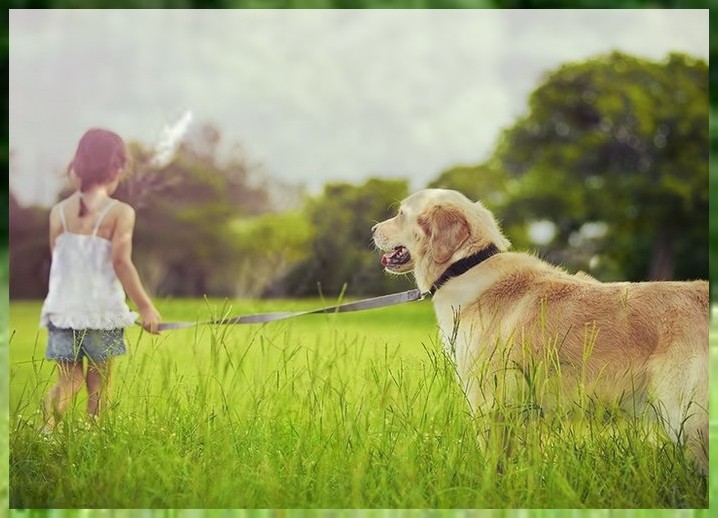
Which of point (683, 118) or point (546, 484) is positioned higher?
point (683, 118)

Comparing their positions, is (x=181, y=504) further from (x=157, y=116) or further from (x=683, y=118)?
(x=683, y=118)

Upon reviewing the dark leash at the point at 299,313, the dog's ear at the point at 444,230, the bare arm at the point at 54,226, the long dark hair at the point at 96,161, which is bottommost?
the dark leash at the point at 299,313

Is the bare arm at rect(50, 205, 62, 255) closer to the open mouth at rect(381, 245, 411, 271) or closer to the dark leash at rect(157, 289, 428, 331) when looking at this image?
the dark leash at rect(157, 289, 428, 331)

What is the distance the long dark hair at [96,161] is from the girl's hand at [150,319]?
26 centimetres

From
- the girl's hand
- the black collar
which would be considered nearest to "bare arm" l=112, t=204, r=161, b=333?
the girl's hand

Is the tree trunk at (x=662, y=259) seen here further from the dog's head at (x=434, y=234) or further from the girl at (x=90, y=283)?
the girl at (x=90, y=283)

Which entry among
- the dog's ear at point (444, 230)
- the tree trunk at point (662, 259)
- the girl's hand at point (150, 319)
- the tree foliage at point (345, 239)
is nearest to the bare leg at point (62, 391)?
the girl's hand at point (150, 319)

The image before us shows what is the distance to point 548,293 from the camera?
2.02m

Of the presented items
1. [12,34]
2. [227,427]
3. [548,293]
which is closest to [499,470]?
[548,293]

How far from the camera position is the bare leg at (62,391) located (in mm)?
2105

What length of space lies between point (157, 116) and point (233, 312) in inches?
18.6

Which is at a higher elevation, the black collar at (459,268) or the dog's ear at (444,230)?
the dog's ear at (444,230)

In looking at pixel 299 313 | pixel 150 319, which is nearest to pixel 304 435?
pixel 299 313

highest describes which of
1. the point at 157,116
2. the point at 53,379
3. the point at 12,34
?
the point at 12,34
